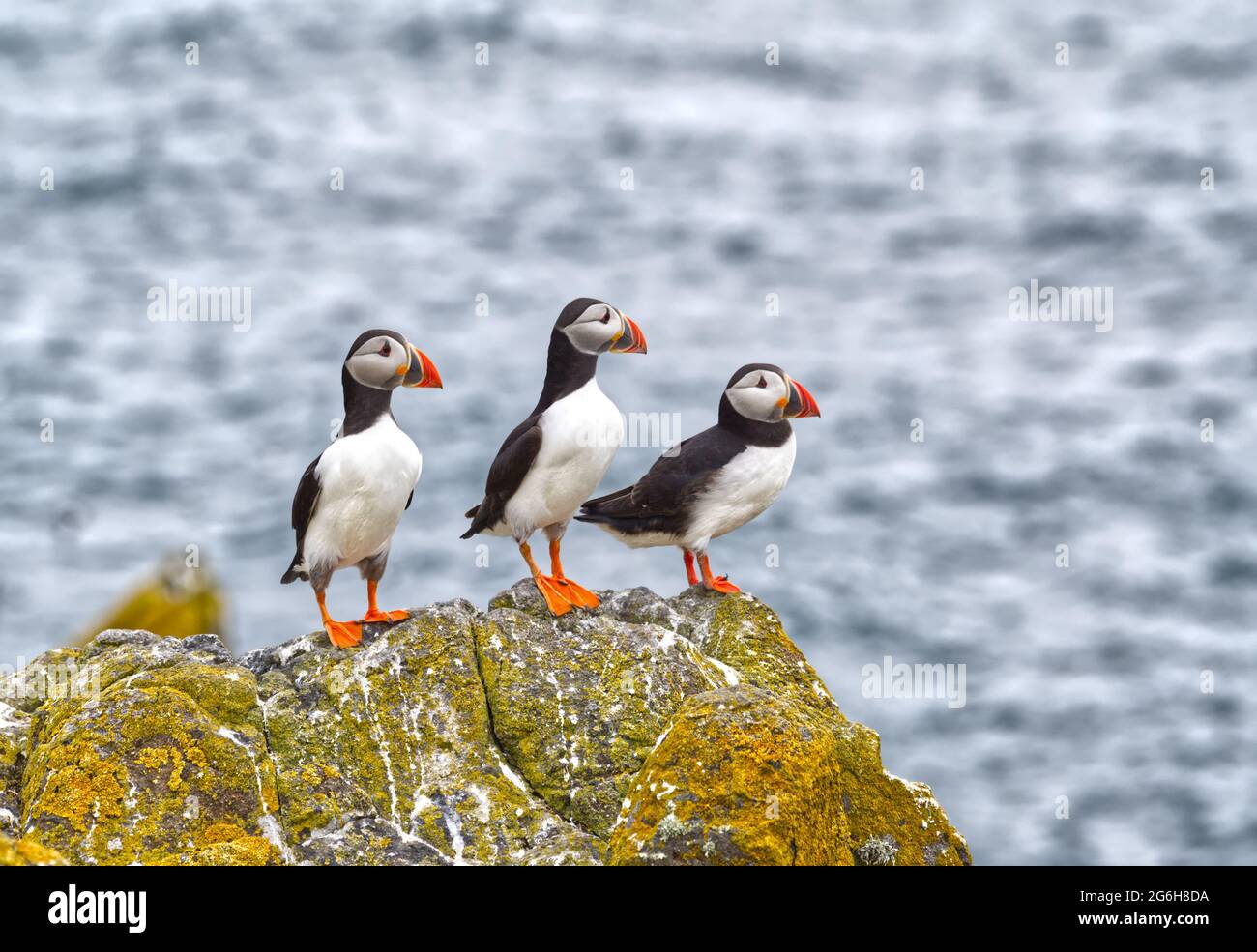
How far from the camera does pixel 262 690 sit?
1145cm

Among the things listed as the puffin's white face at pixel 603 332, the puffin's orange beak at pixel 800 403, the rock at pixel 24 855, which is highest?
the puffin's white face at pixel 603 332

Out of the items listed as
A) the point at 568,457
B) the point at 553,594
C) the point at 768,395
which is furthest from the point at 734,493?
the point at 553,594

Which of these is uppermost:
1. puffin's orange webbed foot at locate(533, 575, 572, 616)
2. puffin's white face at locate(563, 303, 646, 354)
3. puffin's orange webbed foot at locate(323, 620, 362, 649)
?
puffin's white face at locate(563, 303, 646, 354)

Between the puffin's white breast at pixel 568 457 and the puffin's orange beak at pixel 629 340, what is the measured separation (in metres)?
0.40

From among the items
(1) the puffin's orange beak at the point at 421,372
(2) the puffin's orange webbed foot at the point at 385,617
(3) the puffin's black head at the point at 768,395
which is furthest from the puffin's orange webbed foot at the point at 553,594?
(3) the puffin's black head at the point at 768,395

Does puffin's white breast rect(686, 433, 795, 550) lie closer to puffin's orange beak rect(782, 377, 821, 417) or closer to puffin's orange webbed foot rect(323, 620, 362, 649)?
puffin's orange beak rect(782, 377, 821, 417)

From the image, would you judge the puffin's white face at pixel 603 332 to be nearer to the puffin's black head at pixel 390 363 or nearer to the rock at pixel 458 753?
the puffin's black head at pixel 390 363

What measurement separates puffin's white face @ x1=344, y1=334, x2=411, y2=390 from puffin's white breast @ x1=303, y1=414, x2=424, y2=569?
1.19ft

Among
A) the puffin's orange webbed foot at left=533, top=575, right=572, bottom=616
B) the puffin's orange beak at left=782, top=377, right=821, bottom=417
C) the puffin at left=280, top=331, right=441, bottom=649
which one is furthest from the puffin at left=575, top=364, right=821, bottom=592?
the puffin at left=280, top=331, right=441, bottom=649

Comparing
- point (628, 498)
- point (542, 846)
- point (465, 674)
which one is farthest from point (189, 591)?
point (542, 846)

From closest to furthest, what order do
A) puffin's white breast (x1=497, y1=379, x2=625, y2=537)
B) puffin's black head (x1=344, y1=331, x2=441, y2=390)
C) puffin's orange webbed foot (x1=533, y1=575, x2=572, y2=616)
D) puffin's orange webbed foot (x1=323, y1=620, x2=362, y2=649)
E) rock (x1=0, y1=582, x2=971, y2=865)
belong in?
1. rock (x1=0, y1=582, x2=971, y2=865)
2. puffin's orange webbed foot (x1=323, y1=620, x2=362, y2=649)
3. puffin's black head (x1=344, y1=331, x2=441, y2=390)
4. puffin's orange webbed foot (x1=533, y1=575, x2=572, y2=616)
5. puffin's white breast (x1=497, y1=379, x2=625, y2=537)

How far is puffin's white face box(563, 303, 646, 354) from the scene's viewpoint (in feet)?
43.1

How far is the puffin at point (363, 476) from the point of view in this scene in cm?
1223

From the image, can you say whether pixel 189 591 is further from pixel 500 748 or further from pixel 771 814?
pixel 771 814
